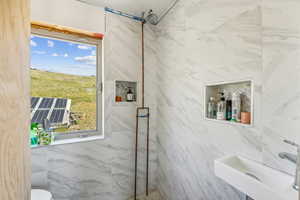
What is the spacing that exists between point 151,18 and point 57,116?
1632mm

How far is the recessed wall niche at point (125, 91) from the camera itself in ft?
6.31

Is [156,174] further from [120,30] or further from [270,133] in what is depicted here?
[120,30]

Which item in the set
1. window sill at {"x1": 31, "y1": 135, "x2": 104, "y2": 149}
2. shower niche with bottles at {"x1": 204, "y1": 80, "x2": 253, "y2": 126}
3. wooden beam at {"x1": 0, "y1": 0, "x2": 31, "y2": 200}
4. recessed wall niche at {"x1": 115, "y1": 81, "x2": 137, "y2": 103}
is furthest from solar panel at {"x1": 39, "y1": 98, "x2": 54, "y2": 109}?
shower niche with bottles at {"x1": 204, "y1": 80, "x2": 253, "y2": 126}

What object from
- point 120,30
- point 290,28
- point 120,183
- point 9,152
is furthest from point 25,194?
point 120,30

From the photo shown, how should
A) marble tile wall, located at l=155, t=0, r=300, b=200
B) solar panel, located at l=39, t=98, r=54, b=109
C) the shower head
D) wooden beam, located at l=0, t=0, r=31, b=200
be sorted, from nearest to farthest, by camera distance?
wooden beam, located at l=0, t=0, r=31, b=200, marble tile wall, located at l=155, t=0, r=300, b=200, solar panel, located at l=39, t=98, r=54, b=109, the shower head

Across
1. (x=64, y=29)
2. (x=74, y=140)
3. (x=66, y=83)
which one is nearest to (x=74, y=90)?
(x=66, y=83)

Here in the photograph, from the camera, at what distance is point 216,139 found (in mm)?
1212

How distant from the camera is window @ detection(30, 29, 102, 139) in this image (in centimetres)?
162

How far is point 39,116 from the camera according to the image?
5.32 feet

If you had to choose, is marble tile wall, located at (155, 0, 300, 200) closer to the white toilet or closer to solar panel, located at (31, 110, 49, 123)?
the white toilet

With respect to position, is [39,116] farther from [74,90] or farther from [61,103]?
[74,90]

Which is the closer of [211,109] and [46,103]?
[211,109]

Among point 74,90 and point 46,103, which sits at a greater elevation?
point 74,90

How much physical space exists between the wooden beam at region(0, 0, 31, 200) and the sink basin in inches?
37.7
